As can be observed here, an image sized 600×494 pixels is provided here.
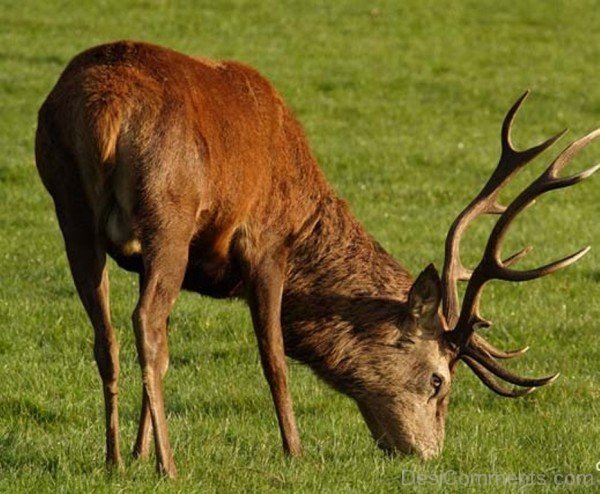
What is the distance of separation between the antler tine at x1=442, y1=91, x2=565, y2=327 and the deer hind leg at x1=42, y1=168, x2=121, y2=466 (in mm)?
1957

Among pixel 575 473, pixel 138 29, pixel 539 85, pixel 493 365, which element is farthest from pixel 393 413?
pixel 138 29

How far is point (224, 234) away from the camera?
276 inches

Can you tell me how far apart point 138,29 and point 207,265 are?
16.9 meters

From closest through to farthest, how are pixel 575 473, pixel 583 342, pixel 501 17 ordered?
pixel 575 473 < pixel 583 342 < pixel 501 17

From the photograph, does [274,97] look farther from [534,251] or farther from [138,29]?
[138,29]

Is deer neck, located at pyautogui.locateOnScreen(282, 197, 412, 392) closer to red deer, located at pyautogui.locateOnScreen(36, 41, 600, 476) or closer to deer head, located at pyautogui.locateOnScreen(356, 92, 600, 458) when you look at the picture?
red deer, located at pyautogui.locateOnScreen(36, 41, 600, 476)

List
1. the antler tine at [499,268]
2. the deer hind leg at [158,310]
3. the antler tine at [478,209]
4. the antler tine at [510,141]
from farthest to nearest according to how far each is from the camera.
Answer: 1. the antler tine at [478,209]
2. the antler tine at [510,141]
3. the antler tine at [499,268]
4. the deer hind leg at [158,310]

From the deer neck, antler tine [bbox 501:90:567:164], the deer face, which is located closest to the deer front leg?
the deer neck

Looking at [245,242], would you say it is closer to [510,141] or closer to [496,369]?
[496,369]

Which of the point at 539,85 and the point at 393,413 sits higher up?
the point at 393,413

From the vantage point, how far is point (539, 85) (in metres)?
21.7

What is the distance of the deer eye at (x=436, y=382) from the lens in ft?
24.9

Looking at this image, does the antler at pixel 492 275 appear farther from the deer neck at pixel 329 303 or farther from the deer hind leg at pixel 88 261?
the deer hind leg at pixel 88 261

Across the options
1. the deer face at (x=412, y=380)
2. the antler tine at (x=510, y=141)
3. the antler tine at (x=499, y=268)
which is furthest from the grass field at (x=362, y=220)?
the antler tine at (x=510, y=141)
